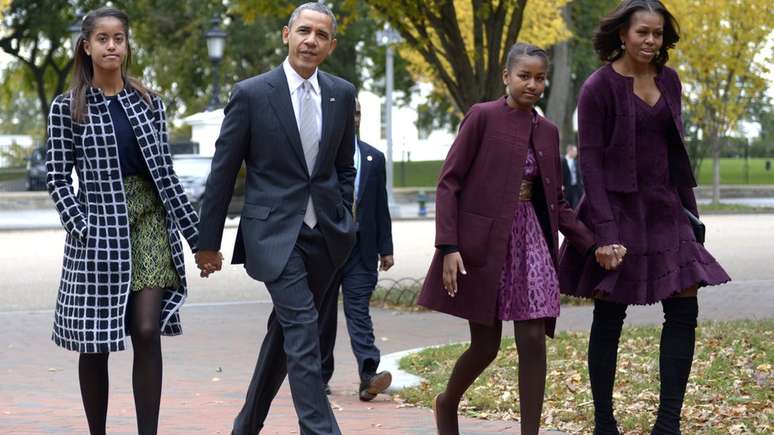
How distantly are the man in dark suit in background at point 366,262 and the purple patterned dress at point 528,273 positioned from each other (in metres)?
2.28

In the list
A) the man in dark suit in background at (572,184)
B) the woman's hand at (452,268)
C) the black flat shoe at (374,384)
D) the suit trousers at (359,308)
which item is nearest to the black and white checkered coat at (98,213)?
the woman's hand at (452,268)

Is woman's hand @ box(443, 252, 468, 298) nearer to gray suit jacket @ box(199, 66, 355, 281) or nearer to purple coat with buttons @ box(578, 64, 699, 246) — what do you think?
gray suit jacket @ box(199, 66, 355, 281)

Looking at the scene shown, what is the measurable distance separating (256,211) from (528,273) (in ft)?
3.64

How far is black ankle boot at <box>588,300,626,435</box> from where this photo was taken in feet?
19.7

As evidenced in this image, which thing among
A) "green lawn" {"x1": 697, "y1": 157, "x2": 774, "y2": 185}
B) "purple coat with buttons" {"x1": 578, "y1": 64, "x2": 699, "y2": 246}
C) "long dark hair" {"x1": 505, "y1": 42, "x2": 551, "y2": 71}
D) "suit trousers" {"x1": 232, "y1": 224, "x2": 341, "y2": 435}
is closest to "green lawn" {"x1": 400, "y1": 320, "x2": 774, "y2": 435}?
"purple coat with buttons" {"x1": 578, "y1": 64, "x2": 699, "y2": 246}

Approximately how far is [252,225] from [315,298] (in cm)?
40

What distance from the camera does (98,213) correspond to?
225 inches

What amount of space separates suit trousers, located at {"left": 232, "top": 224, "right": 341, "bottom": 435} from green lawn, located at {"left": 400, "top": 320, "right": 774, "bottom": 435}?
165 cm

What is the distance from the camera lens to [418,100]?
A: 65312mm

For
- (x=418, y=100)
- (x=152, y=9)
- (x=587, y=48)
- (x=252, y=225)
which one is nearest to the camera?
(x=252, y=225)

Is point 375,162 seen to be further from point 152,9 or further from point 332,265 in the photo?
point 152,9

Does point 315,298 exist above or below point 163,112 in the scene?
below

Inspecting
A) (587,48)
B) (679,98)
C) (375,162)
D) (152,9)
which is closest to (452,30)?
(375,162)

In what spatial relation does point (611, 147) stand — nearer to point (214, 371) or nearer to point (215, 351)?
point (214, 371)
